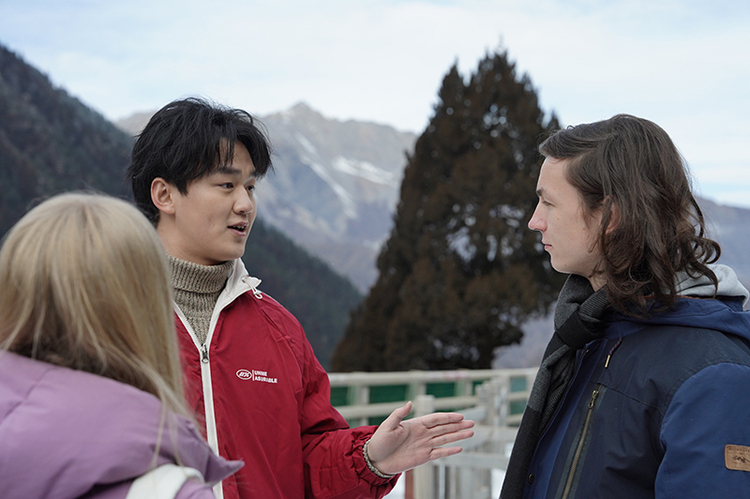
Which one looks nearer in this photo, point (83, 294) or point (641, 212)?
point (83, 294)

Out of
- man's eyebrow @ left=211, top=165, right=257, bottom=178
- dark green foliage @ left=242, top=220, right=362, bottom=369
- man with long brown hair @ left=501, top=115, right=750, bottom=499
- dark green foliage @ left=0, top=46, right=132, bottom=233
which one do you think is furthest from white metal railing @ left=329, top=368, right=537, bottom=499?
dark green foliage @ left=0, top=46, right=132, bottom=233

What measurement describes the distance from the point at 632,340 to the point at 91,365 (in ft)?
4.56

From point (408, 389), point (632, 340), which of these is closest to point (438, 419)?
point (632, 340)

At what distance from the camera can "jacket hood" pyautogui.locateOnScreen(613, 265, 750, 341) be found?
166 centimetres

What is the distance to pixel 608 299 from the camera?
1817 millimetres

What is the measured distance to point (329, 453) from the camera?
2.13 m

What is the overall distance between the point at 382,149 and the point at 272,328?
209 feet

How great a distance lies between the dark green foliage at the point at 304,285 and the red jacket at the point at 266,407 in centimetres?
1606

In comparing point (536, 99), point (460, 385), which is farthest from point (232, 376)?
point (536, 99)

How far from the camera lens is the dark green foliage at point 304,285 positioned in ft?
62.6

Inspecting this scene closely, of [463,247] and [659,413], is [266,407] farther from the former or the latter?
[463,247]

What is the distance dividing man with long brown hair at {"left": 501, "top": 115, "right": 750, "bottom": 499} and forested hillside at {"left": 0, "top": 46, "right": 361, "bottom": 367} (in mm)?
9859

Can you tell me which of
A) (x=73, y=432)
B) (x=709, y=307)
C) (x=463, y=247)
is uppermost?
Result: (x=709, y=307)

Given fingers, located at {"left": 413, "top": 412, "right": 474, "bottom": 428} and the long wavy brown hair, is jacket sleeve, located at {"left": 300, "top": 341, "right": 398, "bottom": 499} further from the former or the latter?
the long wavy brown hair
